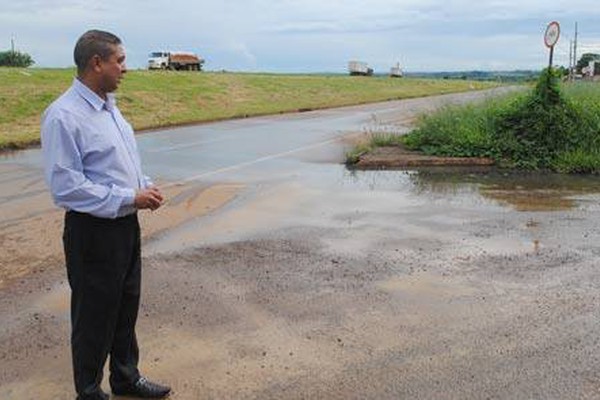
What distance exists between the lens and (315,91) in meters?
41.1

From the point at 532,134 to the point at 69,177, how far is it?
11950mm

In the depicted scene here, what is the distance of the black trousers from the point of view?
3672 mm

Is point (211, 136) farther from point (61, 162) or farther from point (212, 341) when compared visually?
point (61, 162)

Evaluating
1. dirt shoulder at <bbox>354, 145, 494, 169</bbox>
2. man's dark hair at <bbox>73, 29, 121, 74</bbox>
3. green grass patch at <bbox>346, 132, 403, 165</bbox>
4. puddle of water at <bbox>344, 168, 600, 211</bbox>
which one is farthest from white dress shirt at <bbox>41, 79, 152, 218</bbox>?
green grass patch at <bbox>346, 132, 403, 165</bbox>

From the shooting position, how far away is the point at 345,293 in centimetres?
604

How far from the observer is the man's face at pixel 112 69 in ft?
11.9

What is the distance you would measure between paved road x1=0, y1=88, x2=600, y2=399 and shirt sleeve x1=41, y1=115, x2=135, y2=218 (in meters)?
1.29

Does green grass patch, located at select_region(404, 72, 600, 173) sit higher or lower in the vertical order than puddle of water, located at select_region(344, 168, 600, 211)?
higher

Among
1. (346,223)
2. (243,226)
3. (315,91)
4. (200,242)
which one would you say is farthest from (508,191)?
(315,91)

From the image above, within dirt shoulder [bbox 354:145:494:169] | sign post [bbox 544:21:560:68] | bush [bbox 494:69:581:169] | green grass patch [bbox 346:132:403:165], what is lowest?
dirt shoulder [bbox 354:145:494:169]

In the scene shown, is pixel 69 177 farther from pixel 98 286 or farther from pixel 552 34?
pixel 552 34

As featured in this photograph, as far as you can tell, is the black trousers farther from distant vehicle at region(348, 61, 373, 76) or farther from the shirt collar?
distant vehicle at region(348, 61, 373, 76)

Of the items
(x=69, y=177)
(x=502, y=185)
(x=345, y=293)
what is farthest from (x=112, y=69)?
(x=502, y=185)

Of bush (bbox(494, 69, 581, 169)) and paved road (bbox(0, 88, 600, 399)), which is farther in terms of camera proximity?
bush (bbox(494, 69, 581, 169))
